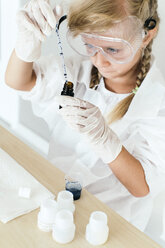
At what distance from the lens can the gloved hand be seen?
1.22 m

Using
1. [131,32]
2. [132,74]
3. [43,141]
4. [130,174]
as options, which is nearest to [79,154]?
[130,174]

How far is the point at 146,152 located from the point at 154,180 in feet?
0.42

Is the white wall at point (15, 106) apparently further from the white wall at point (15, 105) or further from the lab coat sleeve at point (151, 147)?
the lab coat sleeve at point (151, 147)

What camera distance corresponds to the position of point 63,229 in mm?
888

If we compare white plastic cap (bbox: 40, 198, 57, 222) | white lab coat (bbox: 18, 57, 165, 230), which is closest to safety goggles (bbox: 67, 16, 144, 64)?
white lab coat (bbox: 18, 57, 165, 230)

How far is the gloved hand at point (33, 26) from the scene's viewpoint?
1.22m

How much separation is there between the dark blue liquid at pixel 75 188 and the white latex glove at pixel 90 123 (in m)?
0.21

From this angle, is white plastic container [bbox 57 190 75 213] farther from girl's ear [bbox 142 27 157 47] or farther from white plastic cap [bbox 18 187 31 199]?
girl's ear [bbox 142 27 157 47]

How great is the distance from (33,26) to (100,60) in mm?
299

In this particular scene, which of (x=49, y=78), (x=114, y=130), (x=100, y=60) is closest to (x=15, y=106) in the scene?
(x=49, y=78)

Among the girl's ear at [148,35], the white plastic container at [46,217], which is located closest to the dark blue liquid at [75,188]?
the white plastic container at [46,217]

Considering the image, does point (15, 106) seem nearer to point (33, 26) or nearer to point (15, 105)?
point (15, 105)

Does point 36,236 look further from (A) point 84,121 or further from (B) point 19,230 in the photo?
(A) point 84,121

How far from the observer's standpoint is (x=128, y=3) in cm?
120
